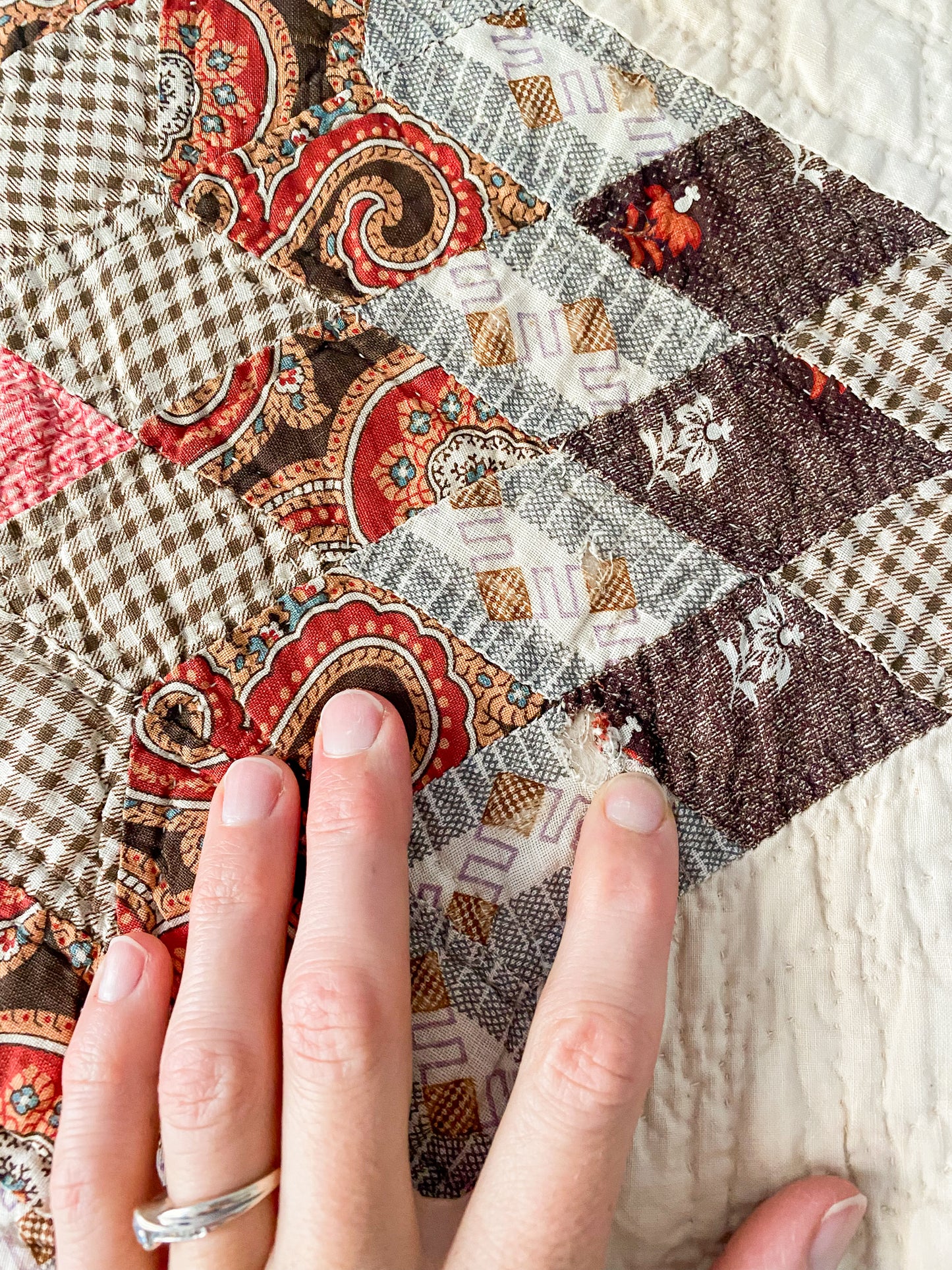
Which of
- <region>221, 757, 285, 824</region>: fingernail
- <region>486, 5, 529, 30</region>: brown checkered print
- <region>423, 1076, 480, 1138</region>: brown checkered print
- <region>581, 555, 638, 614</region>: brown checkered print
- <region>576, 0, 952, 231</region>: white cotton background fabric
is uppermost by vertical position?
<region>576, 0, 952, 231</region>: white cotton background fabric

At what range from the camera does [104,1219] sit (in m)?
0.73

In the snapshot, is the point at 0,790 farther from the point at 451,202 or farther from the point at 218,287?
the point at 451,202

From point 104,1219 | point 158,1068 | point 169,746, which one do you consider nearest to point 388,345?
point 169,746

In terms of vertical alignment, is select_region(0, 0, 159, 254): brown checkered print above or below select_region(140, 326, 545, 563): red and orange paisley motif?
above

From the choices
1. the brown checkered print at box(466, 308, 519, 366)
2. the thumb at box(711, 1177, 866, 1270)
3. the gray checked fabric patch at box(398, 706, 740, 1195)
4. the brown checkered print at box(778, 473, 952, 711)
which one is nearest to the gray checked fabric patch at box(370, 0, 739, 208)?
the brown checkered print at box(466, 308, 519, 366)

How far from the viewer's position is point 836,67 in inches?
31.4

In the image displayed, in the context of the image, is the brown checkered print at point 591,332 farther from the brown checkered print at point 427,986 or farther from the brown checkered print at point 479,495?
the brown checkered print at point 427,986

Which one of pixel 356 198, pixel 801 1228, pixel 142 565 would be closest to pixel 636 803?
pixel 801 1228

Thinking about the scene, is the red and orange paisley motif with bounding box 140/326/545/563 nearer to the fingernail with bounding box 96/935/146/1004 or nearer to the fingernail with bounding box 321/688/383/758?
the fingernail with bounding box 321/688/383/758

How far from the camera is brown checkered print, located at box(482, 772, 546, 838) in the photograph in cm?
75

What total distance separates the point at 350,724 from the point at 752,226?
513mm

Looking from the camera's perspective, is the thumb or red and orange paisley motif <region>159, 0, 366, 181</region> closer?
the thumb

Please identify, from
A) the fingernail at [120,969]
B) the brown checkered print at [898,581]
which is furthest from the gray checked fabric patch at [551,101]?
the fingernail at [120,969]

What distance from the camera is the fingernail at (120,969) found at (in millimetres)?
739
